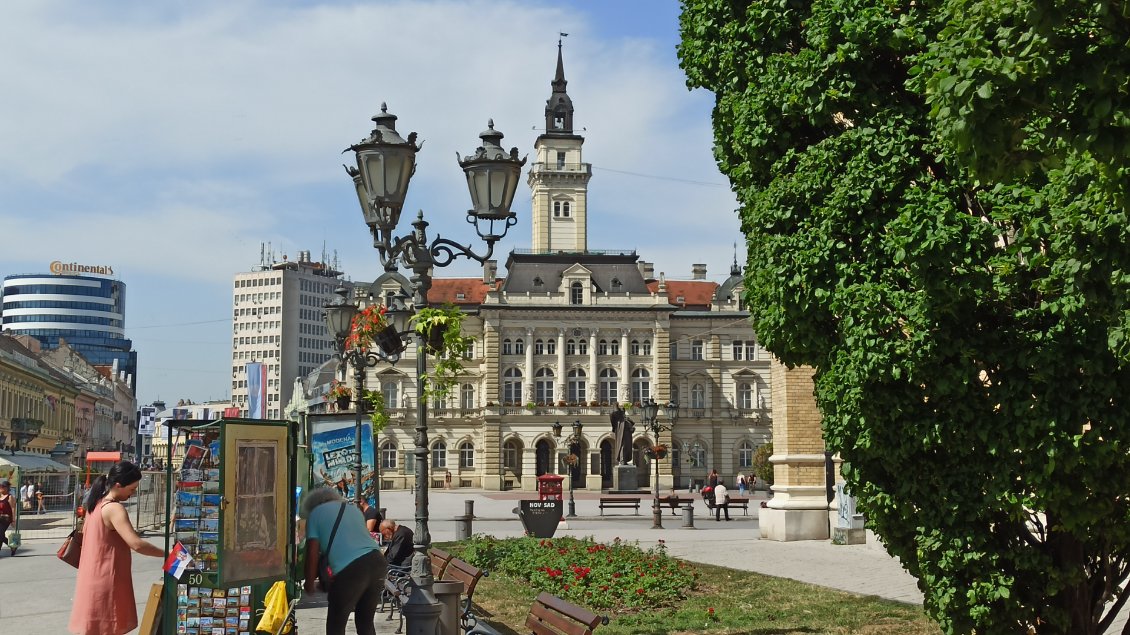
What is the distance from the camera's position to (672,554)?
22891 millimetres

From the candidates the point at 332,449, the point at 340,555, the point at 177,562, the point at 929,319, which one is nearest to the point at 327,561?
the point at 340,555

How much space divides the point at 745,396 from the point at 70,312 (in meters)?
120

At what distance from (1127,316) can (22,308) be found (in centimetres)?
17931

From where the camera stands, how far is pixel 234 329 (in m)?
187

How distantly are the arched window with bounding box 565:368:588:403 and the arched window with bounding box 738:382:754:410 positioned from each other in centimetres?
1261

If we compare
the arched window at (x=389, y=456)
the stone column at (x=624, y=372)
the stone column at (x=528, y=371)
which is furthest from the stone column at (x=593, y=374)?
the arched window at (x=389, y=456)

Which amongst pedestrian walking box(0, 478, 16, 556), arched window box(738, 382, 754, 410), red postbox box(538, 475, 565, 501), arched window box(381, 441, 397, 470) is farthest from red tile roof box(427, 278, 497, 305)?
pedestrian walking box(0, 478, 16, 556)

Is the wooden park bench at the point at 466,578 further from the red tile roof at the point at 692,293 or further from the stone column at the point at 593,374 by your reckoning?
the red tile roof at the point at 692,293

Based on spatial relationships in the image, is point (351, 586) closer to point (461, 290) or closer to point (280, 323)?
point (461, 290)

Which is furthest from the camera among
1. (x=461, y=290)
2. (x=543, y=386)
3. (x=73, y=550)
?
(x=461, y=290)

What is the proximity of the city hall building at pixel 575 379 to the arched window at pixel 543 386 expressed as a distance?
0.07 metres

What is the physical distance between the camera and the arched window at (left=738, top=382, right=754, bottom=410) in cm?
→ 8706

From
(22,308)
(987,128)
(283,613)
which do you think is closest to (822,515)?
(283,613)

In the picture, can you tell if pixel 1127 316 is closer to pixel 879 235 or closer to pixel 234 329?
pixel 879 235
